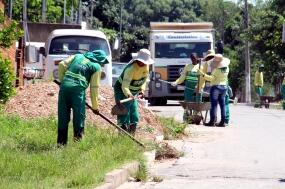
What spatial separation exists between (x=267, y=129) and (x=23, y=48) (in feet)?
28.7

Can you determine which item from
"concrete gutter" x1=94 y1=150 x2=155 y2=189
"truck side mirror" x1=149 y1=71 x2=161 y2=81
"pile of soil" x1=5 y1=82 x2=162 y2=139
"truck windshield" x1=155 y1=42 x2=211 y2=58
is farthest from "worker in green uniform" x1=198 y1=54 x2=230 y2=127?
"truck side mirror" x1=149 y1=71 x2=161 y2=81

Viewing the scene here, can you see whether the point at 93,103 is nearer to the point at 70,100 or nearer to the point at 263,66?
the point at 70,100

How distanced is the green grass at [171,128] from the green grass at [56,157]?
2182 millimetres

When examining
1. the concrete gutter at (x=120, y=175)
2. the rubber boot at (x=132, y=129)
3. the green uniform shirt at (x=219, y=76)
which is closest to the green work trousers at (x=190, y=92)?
the green uniform shirt at (x=219, y=76)

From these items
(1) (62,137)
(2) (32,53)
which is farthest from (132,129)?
(2) (32,53)

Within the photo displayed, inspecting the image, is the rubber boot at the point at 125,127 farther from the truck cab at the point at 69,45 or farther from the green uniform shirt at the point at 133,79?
the truck cab at the point at 69,45

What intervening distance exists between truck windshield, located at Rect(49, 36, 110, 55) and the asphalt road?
427 cm

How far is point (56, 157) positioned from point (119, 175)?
1.02m

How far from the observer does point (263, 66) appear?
1869 inches

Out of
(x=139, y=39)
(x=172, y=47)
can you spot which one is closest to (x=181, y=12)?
(x=139, y=39)

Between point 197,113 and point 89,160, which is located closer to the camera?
point 89,160

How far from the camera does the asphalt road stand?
9.84m

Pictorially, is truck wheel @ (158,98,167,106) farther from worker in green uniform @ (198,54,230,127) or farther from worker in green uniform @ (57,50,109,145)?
worker in green uniform @ (57,50,109,145)

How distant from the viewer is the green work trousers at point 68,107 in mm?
11031
